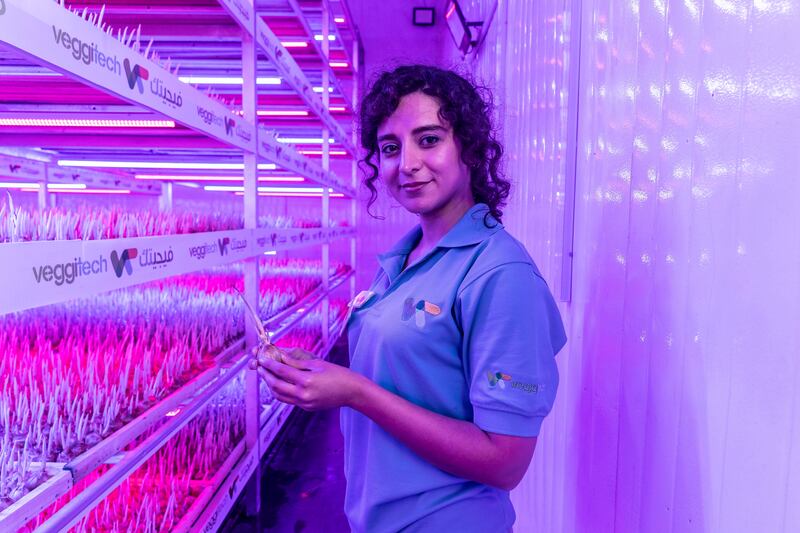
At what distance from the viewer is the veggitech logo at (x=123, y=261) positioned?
1.25 meters

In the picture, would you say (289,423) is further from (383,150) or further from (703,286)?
(703,286)

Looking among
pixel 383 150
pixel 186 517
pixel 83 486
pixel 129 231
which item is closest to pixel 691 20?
pixel 383 150

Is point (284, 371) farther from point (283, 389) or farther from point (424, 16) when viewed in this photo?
point (424, 16)

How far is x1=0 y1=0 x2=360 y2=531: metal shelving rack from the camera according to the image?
39.0 inches

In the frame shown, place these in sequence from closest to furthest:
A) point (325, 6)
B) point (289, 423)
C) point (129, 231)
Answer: point (129, 231)
point (289, 423)
point (325, 6)

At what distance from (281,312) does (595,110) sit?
7.11 feet

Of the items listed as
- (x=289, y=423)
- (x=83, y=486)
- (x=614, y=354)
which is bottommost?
(x=289, y=423)

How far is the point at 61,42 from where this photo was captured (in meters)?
0.99

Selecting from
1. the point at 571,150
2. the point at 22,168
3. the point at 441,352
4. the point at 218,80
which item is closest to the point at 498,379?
the point at 441,352

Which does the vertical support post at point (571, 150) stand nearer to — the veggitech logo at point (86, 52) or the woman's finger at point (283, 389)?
the woman's finger at point (283, 389)

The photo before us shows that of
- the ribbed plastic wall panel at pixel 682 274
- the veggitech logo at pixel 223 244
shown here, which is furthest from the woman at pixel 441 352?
the veggitech logo at pixel 223 244

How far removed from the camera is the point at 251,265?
243 centimetres

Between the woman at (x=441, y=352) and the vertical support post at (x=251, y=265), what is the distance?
1269 mm

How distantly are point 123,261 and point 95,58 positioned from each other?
0.46m
